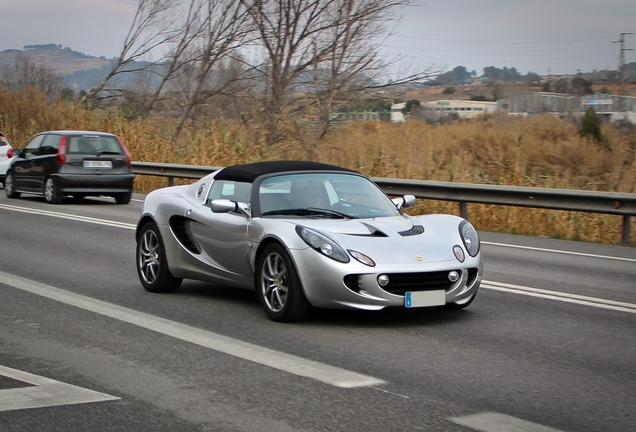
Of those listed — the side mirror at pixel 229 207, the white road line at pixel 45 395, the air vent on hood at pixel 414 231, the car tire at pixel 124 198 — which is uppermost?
the side mirror at pixel 229 207

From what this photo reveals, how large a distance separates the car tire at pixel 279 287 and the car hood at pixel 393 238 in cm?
35

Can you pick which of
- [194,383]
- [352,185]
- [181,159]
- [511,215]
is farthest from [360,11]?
[194,383]

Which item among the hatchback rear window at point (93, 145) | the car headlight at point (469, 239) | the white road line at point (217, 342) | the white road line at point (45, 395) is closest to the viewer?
the white road line at point (45, 395)

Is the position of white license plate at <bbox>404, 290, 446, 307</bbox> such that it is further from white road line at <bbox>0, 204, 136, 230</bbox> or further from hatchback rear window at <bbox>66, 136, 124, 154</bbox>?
hatchback rear window at <bbox>66, 136, 124, 154</bbox>

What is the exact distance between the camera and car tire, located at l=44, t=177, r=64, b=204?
64.0ft

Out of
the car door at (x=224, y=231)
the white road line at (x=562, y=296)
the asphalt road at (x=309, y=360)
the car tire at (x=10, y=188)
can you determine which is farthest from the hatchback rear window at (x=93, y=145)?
the white road line at (x=562, y=296)

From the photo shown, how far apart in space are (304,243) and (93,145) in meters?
13.7

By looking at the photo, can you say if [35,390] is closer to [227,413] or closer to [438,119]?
[227,413]

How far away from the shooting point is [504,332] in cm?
695

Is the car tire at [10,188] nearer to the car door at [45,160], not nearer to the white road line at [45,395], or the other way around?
the car door at [45,160]

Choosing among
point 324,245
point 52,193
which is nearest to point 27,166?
point 52,193

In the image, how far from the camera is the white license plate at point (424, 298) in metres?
6.82

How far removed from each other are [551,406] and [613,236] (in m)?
10.1

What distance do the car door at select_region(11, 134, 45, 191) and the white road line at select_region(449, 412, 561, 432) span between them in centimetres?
1717
